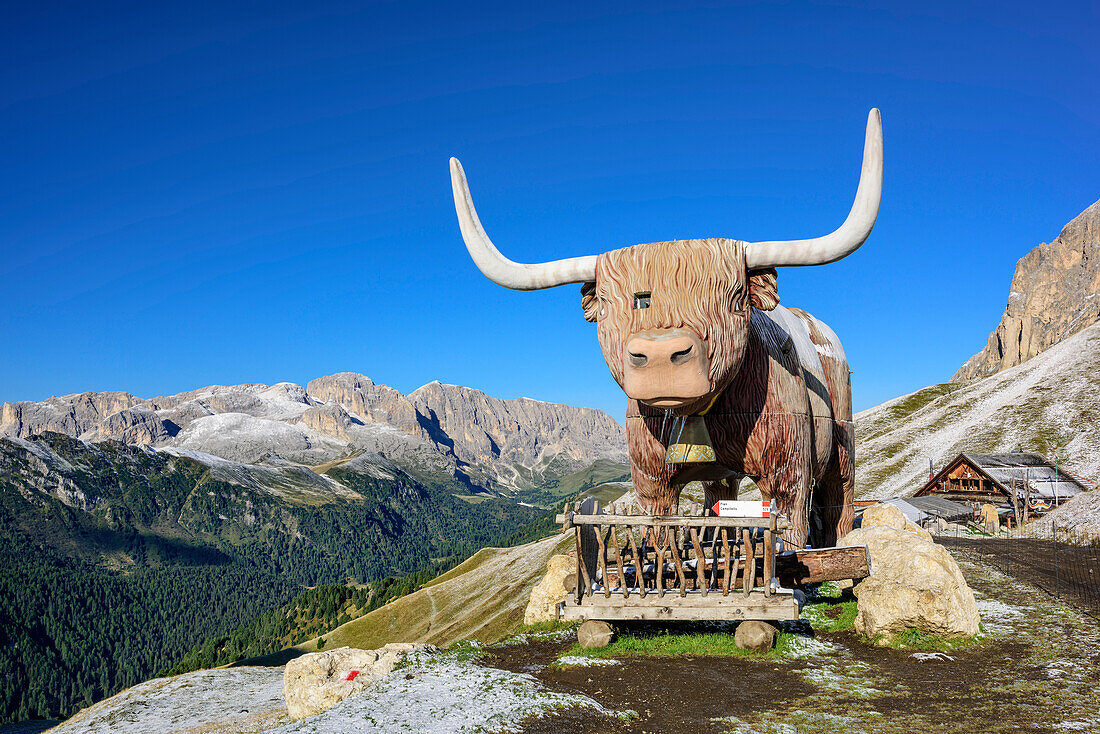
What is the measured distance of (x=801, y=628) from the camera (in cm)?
1133

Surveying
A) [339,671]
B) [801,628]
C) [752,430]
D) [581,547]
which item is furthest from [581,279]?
[339,671]

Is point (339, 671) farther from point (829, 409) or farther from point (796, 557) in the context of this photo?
point (829, 409)

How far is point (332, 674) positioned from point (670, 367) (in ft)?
30.3

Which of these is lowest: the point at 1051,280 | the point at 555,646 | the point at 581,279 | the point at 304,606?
the point at 304,606

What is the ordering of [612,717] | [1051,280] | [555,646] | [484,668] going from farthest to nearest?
[1051,280] → [555,646] → [484,668] → [612,717]

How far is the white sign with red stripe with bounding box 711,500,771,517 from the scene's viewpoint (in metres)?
9.70

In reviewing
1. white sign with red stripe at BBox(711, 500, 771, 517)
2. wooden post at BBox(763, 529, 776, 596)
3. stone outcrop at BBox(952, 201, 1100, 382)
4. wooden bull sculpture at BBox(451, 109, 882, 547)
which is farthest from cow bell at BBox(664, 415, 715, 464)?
stone outcrop at BBox(952, 201, 1100, 382)

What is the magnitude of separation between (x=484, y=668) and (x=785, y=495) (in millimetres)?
5210

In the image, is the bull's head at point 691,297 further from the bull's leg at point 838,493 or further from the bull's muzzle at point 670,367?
the bull's leg at point 838,493

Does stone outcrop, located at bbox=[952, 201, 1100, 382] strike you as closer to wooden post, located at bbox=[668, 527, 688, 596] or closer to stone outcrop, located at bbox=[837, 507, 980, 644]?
stone outcrop, located at bbox=[837, 507, 980, 644]

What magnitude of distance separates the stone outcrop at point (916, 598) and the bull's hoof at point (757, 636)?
Result: 6.98 ft

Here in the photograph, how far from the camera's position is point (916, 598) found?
1034cm

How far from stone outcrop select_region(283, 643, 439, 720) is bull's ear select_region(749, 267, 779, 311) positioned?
8044 mm

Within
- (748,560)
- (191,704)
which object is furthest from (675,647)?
(191,704)
